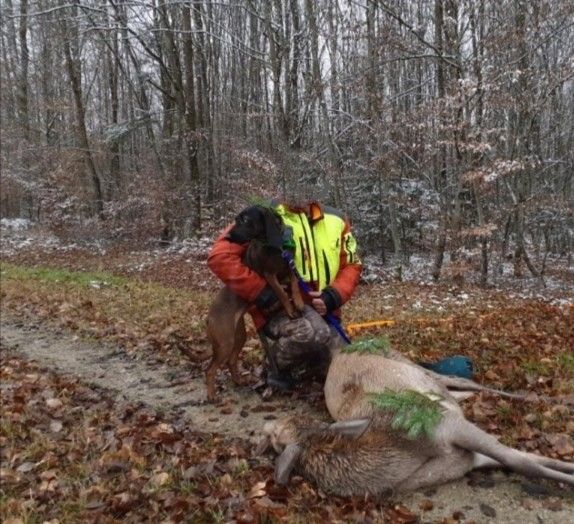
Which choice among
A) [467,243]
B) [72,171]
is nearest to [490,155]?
[467,243]

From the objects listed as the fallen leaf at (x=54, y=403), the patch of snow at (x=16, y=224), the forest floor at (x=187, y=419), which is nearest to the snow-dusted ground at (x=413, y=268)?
the patch of snow at (x=16, y=224)

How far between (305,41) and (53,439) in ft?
39.5

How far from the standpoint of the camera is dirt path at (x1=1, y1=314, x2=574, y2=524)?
2.93 metres

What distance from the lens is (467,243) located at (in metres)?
14.2

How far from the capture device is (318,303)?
4.62 metres

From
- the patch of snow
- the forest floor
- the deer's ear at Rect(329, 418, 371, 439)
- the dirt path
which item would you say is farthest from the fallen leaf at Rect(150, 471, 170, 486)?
the patch of snow

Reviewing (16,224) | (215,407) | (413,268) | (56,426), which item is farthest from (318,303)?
(16,224)

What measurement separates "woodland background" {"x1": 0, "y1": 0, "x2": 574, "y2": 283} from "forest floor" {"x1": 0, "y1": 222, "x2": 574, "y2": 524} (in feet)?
16.5

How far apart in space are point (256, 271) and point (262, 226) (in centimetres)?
37

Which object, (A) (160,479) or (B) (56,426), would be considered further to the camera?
(B) (56,426)

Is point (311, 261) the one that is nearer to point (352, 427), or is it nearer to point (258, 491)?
point (352, 427)

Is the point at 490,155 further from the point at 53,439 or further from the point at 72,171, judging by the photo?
the point at 72,171

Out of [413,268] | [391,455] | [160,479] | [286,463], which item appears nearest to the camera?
[391,455]

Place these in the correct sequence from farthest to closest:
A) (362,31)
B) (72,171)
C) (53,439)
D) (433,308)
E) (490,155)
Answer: (72,171)
(362,31)
(490,155)
(433,308)
(53,439)
